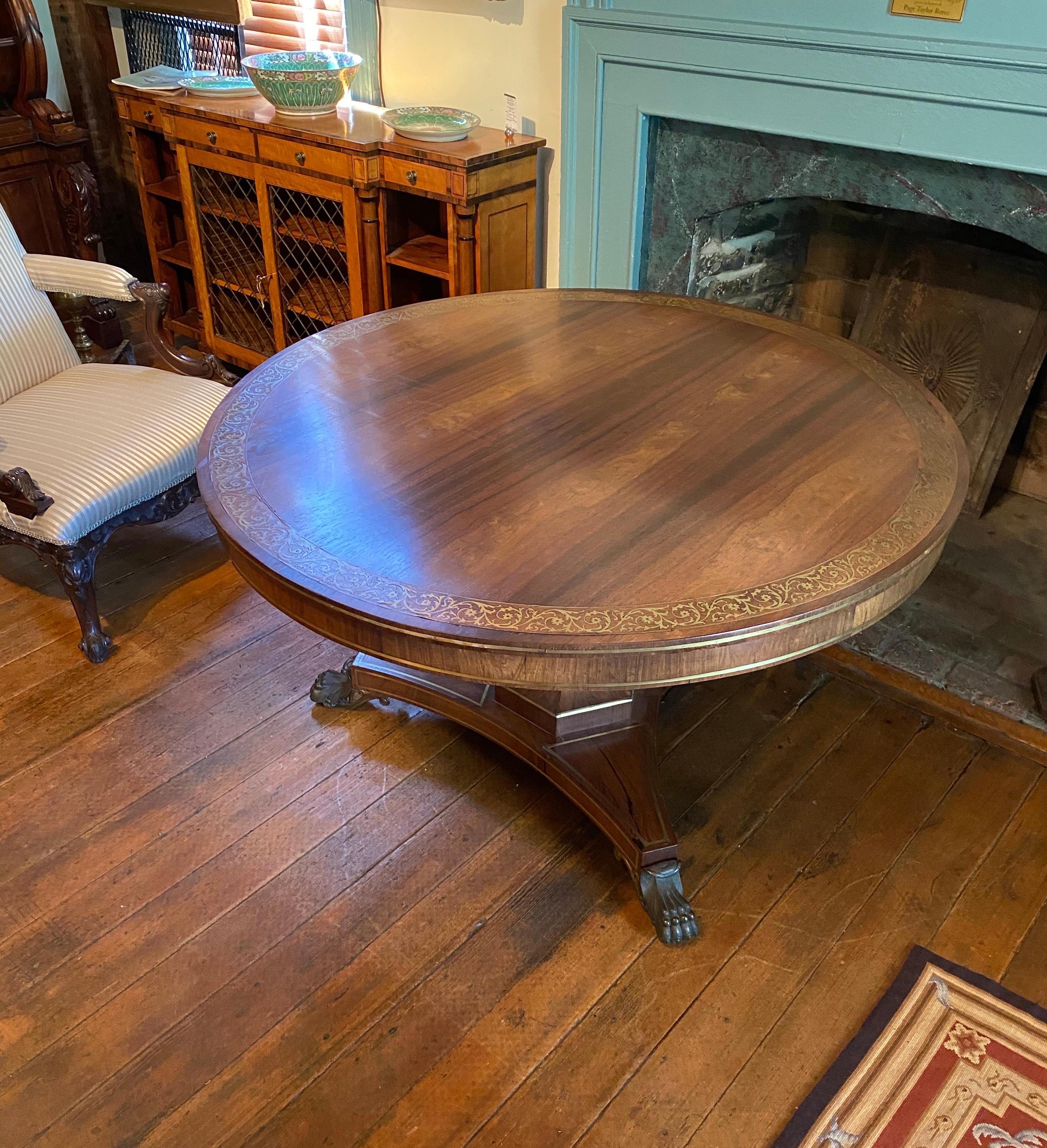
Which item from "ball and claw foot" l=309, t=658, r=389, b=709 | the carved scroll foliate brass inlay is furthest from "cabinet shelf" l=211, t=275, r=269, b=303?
the carved scroll foliate brass inlay

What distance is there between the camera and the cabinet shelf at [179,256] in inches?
134

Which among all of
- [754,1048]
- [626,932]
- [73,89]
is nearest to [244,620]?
[626,932]

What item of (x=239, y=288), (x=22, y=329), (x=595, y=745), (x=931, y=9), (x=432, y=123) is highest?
(x=931, y=9)

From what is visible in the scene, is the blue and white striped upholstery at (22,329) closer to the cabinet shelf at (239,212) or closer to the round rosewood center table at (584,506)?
the cabinet shelf at (239,212)

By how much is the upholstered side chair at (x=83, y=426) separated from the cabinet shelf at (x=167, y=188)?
904mm

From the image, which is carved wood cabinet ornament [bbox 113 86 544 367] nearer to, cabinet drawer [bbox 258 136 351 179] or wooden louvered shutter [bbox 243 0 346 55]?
cabinet drawer [bbox 258 136 351 179]

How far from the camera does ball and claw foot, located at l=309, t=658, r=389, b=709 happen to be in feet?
6.65

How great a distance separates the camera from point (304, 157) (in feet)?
8.78

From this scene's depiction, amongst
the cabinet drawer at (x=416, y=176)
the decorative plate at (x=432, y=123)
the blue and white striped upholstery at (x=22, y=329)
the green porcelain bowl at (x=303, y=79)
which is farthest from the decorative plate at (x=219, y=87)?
the blue and white striped upholstery at (x=22, y=329)

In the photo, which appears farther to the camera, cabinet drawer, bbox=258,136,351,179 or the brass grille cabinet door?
the brass grille cabinet door

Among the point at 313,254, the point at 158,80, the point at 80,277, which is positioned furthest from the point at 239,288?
the point at 80,277

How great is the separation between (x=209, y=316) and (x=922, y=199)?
2.30 meters

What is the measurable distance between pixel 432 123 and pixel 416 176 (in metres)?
0.19

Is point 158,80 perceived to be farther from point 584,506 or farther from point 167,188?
point 584,506
